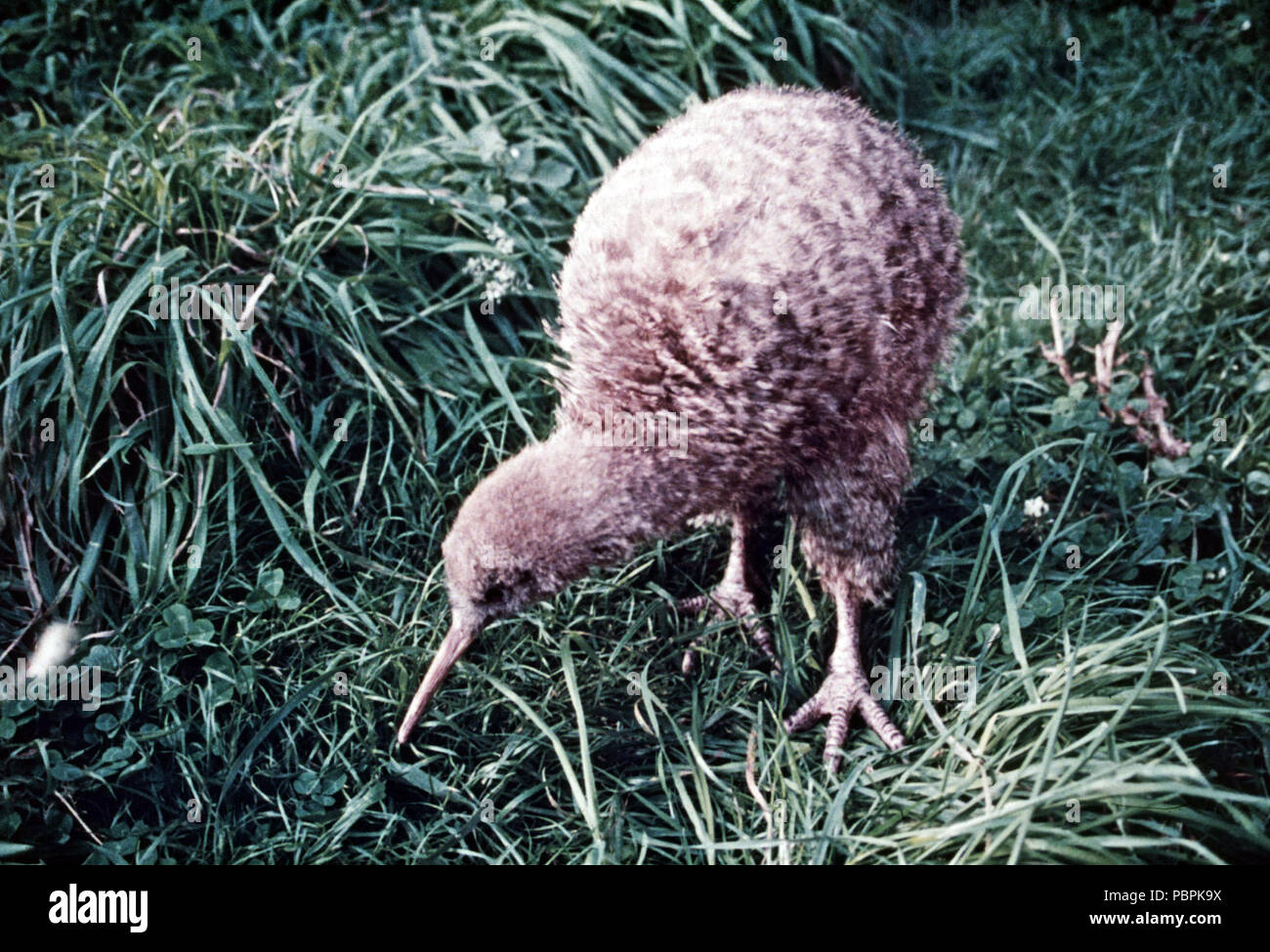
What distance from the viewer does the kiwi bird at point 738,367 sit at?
2217 mm

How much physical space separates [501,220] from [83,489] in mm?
1302

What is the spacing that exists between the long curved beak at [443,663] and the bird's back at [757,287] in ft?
1.65

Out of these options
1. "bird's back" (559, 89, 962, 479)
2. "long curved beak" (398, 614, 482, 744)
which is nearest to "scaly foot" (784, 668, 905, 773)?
"bird's back" (559, 89, 962, 479)

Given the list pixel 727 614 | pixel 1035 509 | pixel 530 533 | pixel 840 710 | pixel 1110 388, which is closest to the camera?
pixel 530 533

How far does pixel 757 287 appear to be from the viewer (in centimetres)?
220

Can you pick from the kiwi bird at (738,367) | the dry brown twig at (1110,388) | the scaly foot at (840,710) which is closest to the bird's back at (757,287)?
the kiwi bird at (738,367)

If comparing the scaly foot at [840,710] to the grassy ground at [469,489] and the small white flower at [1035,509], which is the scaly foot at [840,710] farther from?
the small white flower at [1035,509]

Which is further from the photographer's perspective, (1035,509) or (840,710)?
(1035,509)

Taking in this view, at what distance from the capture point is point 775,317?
2.21 meters

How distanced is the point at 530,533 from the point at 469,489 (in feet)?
2.14

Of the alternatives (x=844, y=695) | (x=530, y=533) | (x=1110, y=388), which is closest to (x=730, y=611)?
(x=844, y=695)

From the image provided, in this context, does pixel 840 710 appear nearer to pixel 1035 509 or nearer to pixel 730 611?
pixel 730 611

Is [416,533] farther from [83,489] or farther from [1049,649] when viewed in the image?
[1049,649]
